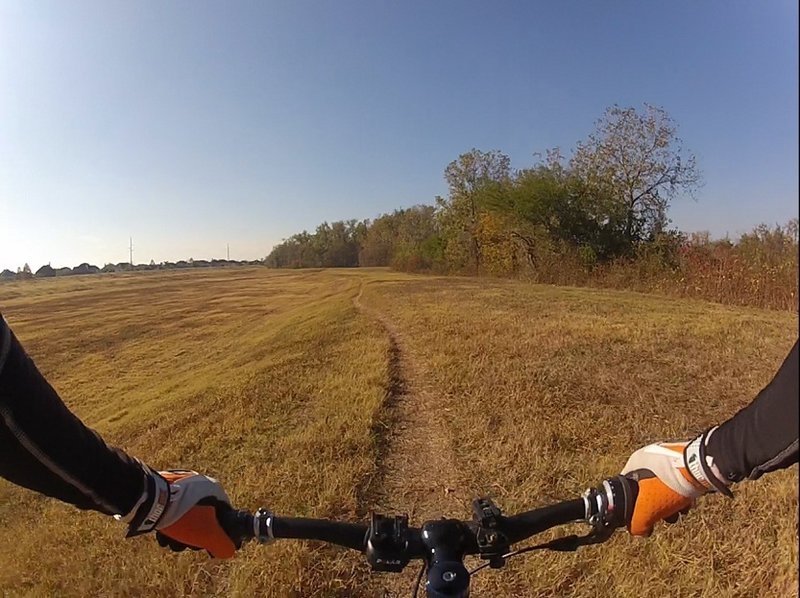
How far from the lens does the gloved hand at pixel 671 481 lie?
4.14 feet

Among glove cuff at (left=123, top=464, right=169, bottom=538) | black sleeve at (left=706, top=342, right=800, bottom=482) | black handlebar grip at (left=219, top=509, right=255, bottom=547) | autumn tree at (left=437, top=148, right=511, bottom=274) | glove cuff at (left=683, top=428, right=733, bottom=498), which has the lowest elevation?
black handlebar grip at (left=219, top=509, right=255, bottom=547)

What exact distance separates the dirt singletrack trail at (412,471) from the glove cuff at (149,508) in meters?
1.80

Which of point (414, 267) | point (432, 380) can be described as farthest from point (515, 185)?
point (432, 380)

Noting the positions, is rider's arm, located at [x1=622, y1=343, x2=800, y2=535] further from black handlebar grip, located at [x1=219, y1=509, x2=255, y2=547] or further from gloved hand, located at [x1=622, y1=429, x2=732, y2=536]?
black handlebar grip, located at [x1=219, y1=509, x2=255, y2=547]

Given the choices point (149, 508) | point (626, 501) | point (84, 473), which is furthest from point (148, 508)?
point (626, 501)

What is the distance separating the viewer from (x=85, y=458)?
48.1 inches

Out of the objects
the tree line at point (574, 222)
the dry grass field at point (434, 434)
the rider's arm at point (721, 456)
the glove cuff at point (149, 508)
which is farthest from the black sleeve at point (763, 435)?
the tree line at point (574, 222)

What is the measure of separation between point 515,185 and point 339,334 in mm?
19135

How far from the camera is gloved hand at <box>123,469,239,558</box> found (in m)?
1.30

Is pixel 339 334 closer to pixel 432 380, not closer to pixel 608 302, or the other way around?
pixel 432 380

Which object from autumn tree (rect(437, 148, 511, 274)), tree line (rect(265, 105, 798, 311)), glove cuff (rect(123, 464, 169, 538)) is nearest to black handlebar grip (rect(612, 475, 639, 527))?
glove cuff (rect(123, 464, 169, 538))

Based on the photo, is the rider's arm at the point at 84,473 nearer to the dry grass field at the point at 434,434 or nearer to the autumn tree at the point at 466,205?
the dry grass field at the point at 434,434

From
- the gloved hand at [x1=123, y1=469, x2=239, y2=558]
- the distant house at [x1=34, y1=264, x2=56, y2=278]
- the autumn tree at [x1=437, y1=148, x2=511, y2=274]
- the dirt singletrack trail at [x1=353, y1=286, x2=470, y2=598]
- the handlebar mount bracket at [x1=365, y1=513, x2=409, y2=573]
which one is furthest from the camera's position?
the autumn tree at [x1=437, y1=148, x2=511, y2=274]

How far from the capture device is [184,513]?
4.36 feet
